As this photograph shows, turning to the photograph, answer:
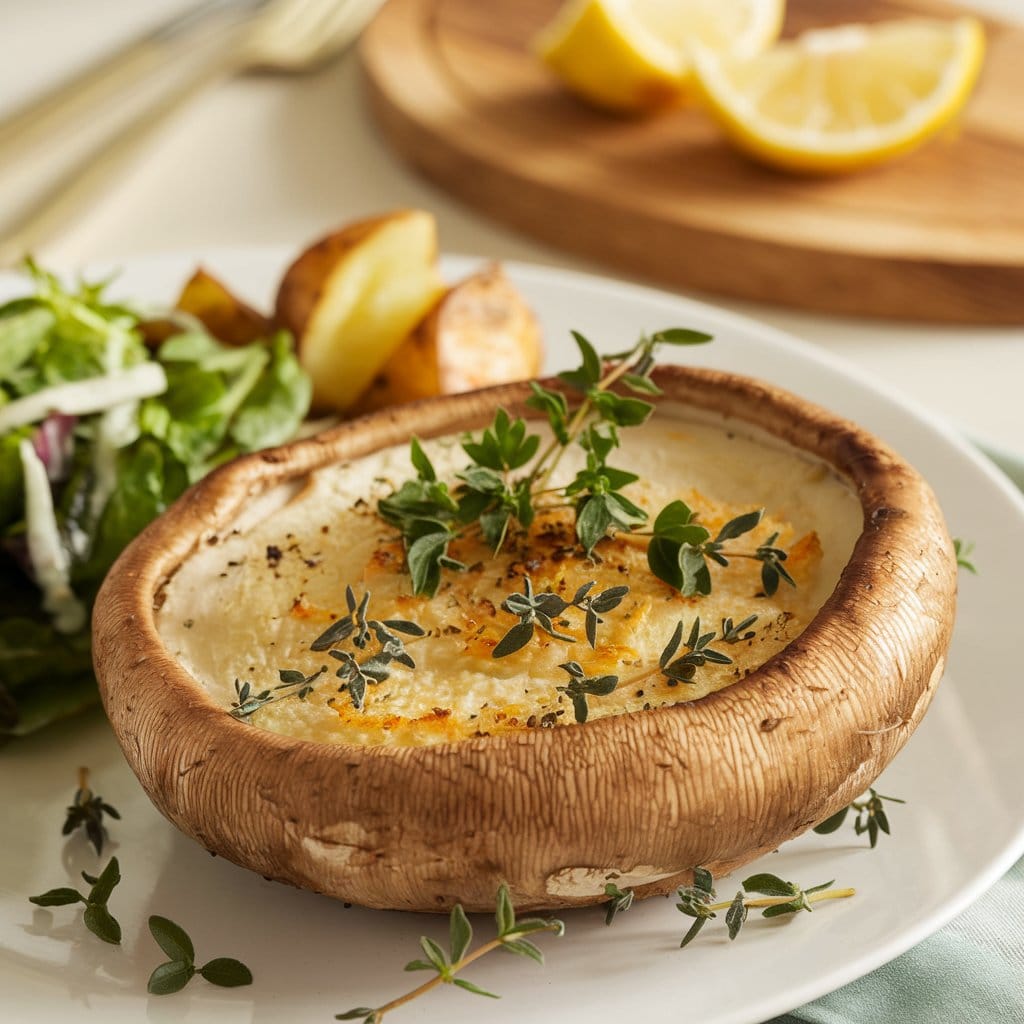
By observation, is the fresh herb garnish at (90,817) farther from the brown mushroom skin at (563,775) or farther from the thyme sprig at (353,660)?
the thyme sprig at (353,660)

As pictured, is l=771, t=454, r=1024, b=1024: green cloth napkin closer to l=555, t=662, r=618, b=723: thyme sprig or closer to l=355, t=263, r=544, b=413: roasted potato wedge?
l=555, t=662, r=618, b=723: thyme sprig

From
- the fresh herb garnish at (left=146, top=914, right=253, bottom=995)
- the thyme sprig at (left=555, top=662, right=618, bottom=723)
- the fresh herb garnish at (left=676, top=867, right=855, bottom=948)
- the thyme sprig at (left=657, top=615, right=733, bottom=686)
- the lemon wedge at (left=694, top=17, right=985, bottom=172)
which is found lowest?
the fresh herb garnish at (left=146, top=914, right=253, bottom=995)

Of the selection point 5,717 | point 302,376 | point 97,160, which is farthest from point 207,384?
point 97,160

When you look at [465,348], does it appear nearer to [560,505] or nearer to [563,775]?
[560,505]

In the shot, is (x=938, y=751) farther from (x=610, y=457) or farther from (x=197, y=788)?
(x=197, y=788)

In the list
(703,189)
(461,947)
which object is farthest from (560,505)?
(703,189)

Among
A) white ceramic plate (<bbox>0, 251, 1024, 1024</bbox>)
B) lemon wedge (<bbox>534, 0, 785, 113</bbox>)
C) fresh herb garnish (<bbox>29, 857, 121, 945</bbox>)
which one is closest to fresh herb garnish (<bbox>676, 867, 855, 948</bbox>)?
white ceramic plate (<bbox>0, 251, 1024, 1024</bbox>)

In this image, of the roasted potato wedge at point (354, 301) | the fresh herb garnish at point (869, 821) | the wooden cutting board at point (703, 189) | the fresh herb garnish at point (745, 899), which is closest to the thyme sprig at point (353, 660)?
the fresh herb garnish at point (745, 899)
